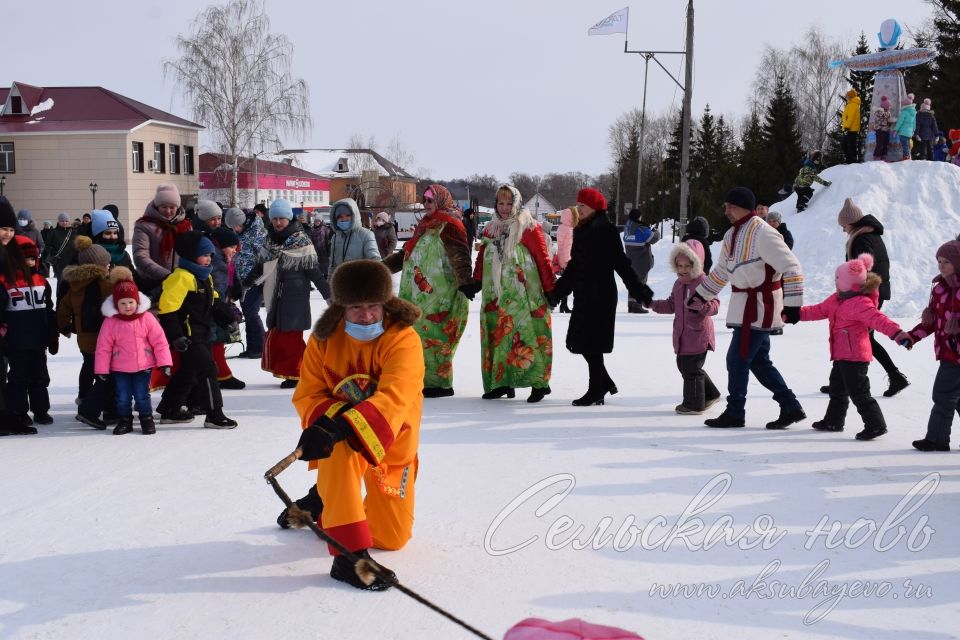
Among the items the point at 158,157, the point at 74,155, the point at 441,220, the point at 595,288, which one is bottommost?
the point at 595,288

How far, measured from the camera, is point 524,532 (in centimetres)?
418

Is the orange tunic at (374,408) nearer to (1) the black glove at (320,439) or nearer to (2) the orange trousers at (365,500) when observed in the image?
(2) the orange trousers at (365,500)

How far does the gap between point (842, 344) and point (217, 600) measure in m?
4.37

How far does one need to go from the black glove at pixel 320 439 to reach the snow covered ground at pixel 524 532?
1.89 feet

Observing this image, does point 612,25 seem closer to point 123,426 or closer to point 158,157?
point 123,426

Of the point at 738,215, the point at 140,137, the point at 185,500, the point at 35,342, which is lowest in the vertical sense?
the point at 185,500

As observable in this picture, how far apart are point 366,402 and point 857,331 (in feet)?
12.6

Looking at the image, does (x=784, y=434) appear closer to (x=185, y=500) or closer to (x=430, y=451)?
(x=430, y=451)

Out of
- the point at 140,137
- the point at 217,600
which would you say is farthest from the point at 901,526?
the point at 140,137

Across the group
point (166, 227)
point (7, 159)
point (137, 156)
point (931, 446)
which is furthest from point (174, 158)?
point (931, 446)

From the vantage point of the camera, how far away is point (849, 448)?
5.80 m

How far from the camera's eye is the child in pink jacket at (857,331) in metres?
5.98

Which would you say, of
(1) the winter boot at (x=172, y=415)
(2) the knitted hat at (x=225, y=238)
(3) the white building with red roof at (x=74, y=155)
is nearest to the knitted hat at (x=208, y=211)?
(2) the knitted hat at (x=225, y=238)

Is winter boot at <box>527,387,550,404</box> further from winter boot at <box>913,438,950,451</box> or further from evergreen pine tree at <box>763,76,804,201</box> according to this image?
evergreen pine tree at <box>763,76,804,201</box>
